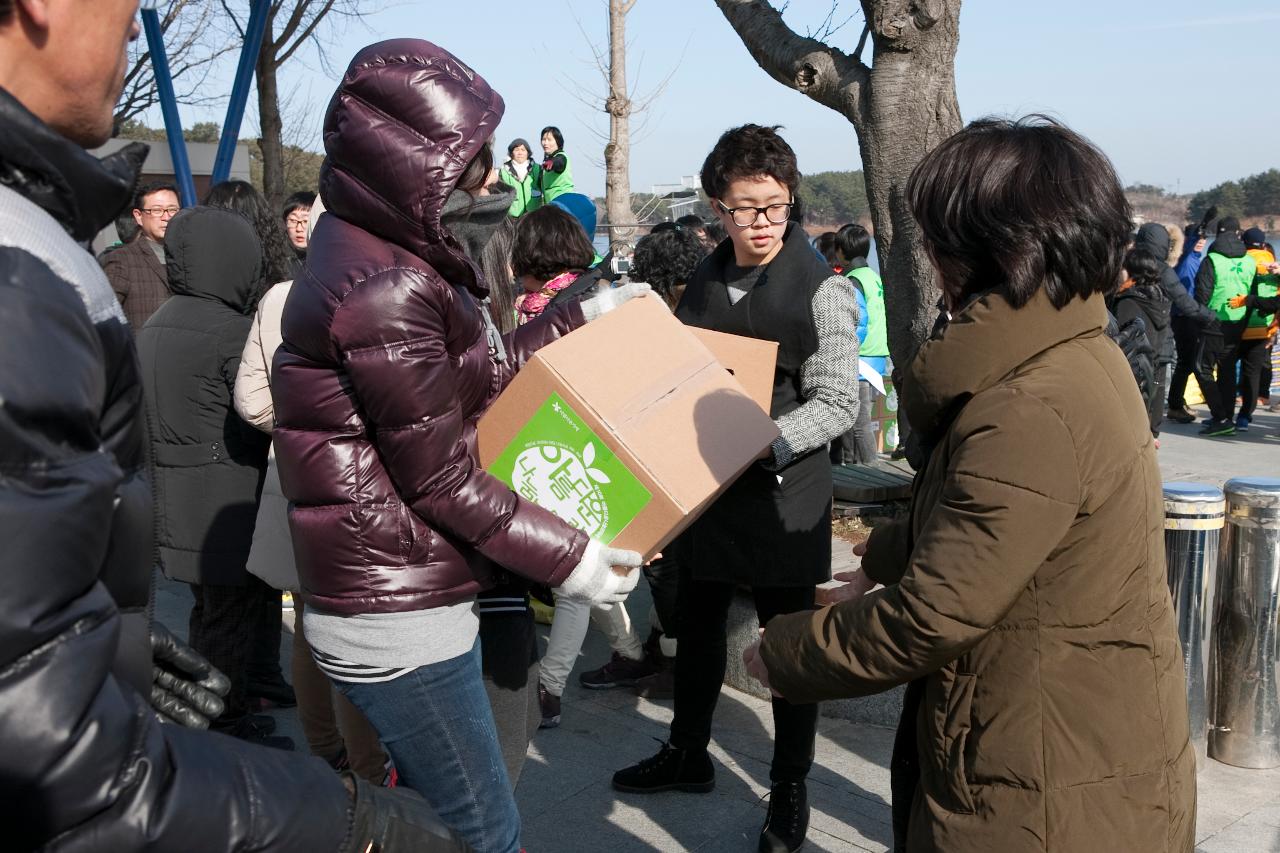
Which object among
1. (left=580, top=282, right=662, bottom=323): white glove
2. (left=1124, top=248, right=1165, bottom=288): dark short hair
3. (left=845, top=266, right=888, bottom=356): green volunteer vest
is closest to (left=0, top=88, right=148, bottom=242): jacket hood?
(left=580, top=282, right=662, bottom=323): white glove

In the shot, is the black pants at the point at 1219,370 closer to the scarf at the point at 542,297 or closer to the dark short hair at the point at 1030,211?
the scarf at the point at 542,297

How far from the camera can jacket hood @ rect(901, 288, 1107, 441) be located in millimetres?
1884

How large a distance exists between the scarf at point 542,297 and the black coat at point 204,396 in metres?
1.17

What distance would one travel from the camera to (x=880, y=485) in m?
6.17

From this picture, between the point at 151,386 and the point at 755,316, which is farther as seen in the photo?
the point at 151,386

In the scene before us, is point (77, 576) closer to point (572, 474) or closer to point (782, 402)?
point (572, 474)

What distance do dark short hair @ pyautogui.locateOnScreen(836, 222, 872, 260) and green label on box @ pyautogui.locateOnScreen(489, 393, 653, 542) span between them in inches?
325

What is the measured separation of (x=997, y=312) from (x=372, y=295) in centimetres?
112

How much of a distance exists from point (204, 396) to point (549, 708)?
5.71 feet

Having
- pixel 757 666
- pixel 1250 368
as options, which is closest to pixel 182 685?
pixel 757 666

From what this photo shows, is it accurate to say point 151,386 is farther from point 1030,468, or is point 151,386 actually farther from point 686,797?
point 1030,468

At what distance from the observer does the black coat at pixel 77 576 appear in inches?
40.2

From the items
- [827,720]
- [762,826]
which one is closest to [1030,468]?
[762,826]

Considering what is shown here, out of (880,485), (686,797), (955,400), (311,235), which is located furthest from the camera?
(880,485)
